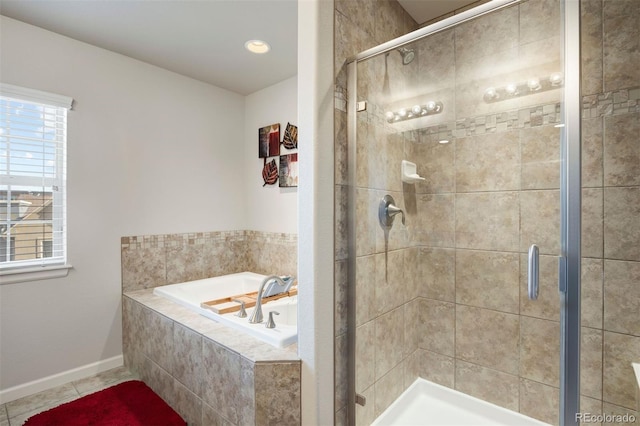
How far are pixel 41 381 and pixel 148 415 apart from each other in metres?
1.00

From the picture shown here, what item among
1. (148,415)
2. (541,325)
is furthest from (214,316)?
(541,325)

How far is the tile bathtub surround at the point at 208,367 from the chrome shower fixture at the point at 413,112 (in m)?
1.31

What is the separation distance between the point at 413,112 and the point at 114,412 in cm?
254

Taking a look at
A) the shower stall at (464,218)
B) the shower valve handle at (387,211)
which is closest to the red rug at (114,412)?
the shower stall at (464,218)

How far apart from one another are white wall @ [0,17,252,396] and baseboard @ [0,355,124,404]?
32mm

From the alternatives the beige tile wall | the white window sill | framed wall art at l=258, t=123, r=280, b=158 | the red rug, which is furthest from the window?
the beige tile wall

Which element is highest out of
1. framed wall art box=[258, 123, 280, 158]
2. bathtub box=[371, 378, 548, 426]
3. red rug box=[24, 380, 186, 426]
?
framed wall art box=[258, 123, 280, 158]

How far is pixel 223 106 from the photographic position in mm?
3475

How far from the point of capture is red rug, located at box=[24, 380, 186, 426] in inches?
76.1

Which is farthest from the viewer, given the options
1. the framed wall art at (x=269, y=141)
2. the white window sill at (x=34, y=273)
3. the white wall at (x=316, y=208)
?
the framed wall art at (x=269, y=141)

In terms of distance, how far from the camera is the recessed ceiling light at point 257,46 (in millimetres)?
2508

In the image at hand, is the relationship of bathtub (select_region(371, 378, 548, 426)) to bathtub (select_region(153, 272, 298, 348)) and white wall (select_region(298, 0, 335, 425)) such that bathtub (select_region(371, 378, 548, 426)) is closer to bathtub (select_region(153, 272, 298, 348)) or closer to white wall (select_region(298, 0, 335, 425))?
white wall (select_region(298, 0, 335, 425))

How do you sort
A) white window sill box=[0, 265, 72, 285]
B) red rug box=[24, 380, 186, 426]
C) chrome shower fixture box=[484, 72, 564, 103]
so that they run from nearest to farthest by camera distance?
chrome shower fixture box=[484, 72, 564, 103] < red rug box=[24, 380, 186, 426] < white window sill box=[0, 265, 72, 285]

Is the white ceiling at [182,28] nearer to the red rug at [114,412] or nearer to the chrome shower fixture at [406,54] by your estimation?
the chrome shower fixture at [406,54]
